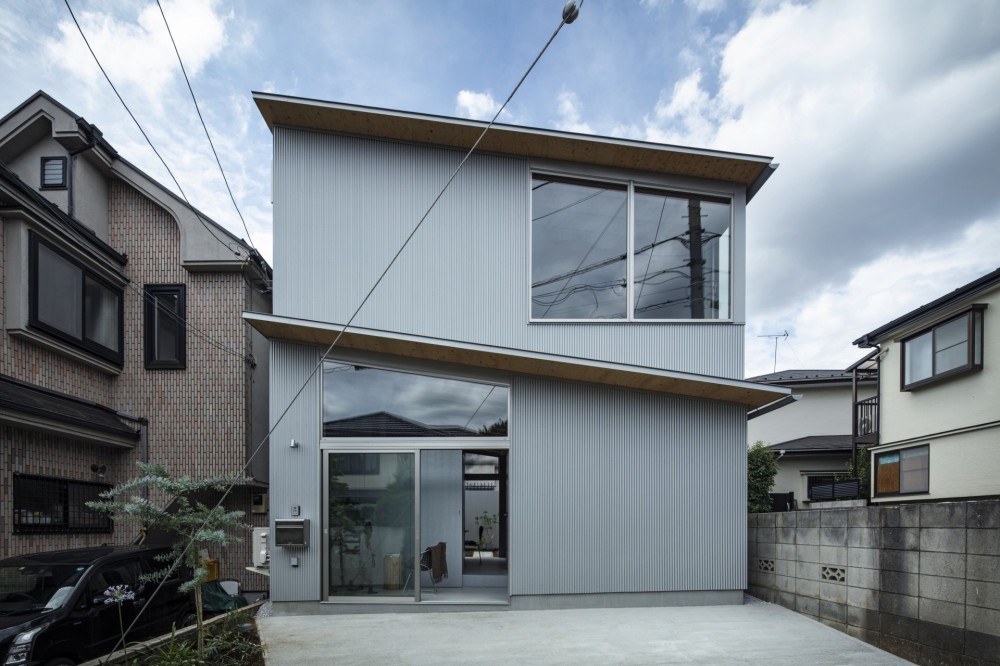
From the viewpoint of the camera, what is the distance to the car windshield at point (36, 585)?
521 cm

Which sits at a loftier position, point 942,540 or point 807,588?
point 942,540

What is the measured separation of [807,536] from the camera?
6.82 m

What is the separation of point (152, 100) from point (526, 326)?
5.87 metres

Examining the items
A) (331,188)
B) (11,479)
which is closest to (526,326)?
(331,188)

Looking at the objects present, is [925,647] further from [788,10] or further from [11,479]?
[11,479]

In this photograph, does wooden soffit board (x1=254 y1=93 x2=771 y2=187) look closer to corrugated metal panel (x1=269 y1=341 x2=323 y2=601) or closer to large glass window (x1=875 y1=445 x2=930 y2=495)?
corrugated metal panel (x1=269 y1=341 x2=323 y2=601)

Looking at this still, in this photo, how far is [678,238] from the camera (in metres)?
8.05

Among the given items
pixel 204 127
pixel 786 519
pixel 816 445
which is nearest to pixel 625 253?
pixel 786 519

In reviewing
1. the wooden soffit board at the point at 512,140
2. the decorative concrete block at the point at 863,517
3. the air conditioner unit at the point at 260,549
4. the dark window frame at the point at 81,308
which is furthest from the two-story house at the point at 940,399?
the dark window frame at the point at 81,308

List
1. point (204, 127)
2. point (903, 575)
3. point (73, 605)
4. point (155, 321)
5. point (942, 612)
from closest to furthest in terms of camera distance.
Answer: point (942, 612) → point (73, 605) → point (903, 575) → point (204, 127) → point (155, 321)

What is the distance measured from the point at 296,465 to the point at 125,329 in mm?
4820

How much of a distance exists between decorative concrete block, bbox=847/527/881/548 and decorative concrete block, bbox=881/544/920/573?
149 mm

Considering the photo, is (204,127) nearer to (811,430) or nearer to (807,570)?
(807,570)

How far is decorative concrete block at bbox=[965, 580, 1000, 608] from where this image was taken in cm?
454
